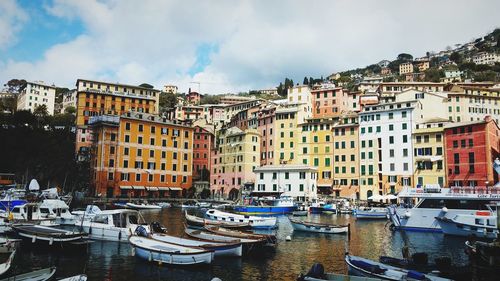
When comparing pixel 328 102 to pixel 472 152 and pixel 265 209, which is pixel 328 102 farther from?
pixel 265 209

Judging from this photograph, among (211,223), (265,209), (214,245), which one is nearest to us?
(214,245)

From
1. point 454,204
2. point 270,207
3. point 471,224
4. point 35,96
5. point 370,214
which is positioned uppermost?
point 35,96

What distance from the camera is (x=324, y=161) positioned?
78000 mm

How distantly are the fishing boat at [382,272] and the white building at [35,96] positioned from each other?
5080 inches

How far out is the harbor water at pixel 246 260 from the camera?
19.9 metres

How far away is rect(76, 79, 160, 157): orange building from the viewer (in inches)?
3314

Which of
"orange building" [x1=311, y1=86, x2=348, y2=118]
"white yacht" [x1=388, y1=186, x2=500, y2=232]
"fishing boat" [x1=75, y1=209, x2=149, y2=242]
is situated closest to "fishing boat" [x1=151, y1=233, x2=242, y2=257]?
"fishing boat" [x1=75, y1=209, x2=149, y2=242]

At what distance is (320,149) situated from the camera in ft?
258

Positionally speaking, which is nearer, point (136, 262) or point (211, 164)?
point (136, 262)

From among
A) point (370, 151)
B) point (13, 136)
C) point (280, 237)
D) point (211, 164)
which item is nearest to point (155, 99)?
point (211, 164)

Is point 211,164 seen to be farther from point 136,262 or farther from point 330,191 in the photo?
point 136,262

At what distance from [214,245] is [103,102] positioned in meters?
76.7

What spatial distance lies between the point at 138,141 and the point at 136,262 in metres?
54.5

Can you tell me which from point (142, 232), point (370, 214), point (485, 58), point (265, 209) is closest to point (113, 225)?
point (142, 232)
